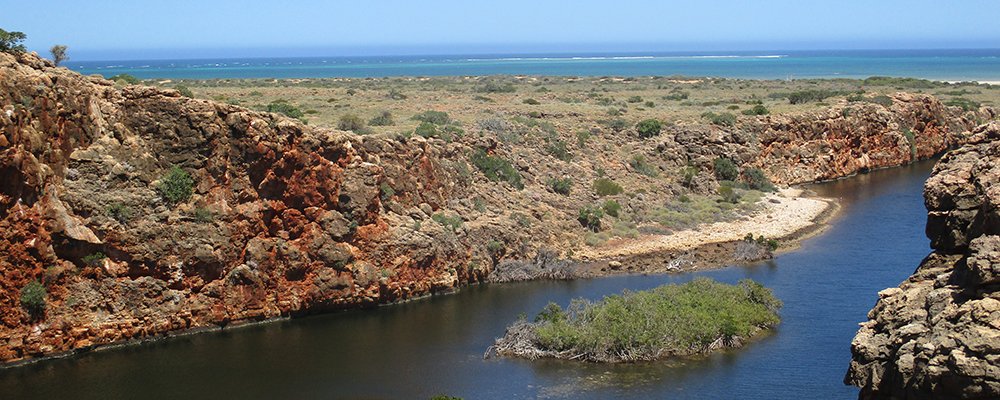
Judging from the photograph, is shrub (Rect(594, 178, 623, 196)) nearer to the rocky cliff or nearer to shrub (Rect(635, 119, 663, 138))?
the rocky cliff

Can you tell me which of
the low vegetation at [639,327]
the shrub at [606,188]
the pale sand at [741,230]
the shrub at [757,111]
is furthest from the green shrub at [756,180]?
the low vegetation at [639,327]

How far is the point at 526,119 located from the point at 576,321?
27693 millimetres

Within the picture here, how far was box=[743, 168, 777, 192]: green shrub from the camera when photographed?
57938mm

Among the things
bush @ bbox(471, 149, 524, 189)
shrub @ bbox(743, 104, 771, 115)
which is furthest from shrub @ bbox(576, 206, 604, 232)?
shrub @ bbox(743, 104, 771, 115)

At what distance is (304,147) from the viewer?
34.8 meters

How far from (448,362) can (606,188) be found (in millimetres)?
22208

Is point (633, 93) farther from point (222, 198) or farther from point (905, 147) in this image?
point (222, 198)

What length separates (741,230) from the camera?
4709 cm

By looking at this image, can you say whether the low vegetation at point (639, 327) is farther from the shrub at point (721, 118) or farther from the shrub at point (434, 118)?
the shrub at point (721, 118)

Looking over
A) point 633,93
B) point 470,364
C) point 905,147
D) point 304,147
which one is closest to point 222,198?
point 304,147

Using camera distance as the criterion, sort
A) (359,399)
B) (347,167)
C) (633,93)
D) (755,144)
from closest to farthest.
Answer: (359,399), (347,167), (755,144), (633,93)

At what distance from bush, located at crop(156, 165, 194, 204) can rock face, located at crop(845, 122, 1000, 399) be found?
71.4ft

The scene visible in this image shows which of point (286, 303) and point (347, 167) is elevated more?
point (347, 167)

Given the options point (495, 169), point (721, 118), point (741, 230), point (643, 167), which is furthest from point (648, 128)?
point (495, 169)
